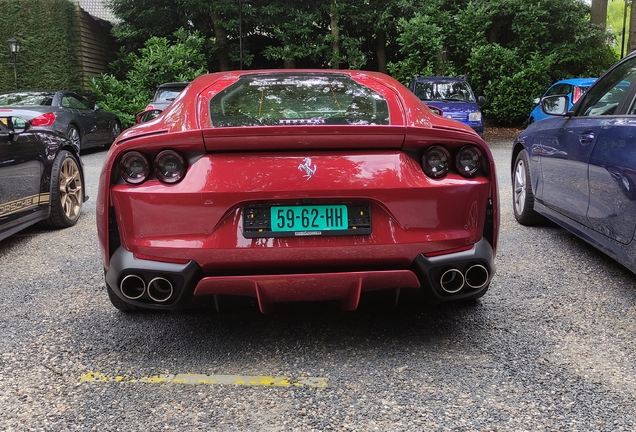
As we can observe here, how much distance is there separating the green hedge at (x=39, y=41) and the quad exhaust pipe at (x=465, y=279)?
2005 centimetres

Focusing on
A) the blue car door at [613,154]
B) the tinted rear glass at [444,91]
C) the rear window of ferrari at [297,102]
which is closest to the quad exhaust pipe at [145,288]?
the rear window of ferrari at [297,102]

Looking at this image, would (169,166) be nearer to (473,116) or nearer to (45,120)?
(45,120)

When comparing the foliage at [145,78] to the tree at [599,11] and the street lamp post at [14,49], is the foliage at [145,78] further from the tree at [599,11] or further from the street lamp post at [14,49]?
the tree at [599,11]

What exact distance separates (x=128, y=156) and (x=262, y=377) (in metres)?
1.10

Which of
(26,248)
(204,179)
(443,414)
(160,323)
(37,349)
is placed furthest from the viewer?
(26,248)

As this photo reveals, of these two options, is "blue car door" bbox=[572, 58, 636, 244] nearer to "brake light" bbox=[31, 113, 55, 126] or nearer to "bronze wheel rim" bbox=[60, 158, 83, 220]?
"bronze wheel rim" bbox=[60, 158, 83, 220]

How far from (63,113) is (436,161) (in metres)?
10.6

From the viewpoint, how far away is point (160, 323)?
3.18m

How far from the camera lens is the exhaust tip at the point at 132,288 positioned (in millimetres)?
2555

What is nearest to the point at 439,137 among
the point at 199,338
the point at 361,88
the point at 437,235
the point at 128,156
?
the point at 437,235

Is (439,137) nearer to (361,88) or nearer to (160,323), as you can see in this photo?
(361,88)

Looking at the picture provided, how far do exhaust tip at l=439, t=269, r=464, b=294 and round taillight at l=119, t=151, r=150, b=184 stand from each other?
1364mm

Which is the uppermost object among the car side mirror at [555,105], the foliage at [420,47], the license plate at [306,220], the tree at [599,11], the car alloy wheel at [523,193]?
the tree at [599,11]

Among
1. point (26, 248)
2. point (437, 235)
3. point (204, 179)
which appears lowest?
point (26, 248)
